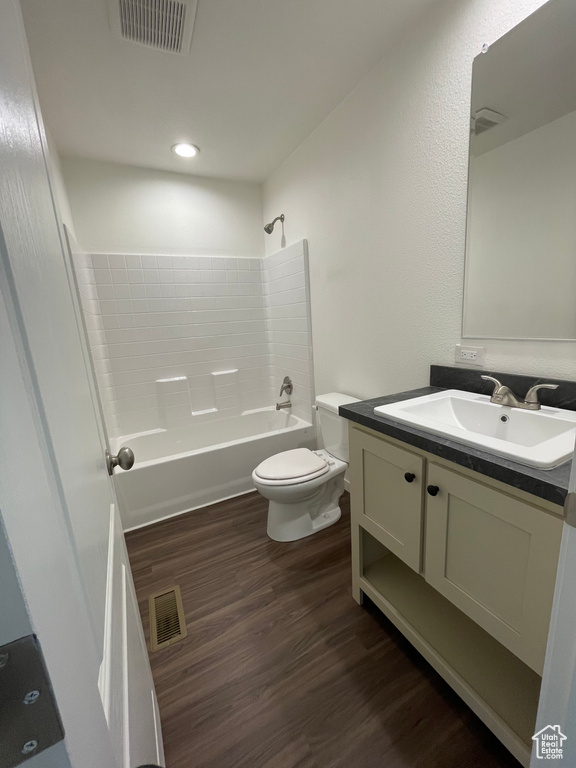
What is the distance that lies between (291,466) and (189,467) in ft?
2.53

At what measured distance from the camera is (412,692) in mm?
1087

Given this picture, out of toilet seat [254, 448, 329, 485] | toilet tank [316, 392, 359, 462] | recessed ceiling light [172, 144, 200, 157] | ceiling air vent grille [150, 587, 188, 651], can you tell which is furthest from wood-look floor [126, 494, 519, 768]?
recessed ceiling light [172, 144, 200, 157]

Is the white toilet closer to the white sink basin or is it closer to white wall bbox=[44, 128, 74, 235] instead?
the white sink basin

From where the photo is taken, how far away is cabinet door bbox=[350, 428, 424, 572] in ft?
3.39

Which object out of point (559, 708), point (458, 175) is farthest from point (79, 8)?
point (559, 708)

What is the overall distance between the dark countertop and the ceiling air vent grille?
1188 mm

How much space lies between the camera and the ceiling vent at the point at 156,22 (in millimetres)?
1184

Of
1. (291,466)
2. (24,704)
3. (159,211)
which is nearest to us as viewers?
(24,704)

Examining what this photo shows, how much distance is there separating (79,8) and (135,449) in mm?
2372

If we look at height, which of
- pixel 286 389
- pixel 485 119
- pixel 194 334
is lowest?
pixel 286 389

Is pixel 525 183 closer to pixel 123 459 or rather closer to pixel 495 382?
pixel 495 382

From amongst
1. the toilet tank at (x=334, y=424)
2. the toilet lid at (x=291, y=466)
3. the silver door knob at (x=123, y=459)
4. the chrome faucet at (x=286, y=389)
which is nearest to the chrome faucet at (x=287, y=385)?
the chrome faucet at (x=286, y=389)

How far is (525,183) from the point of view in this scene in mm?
1115

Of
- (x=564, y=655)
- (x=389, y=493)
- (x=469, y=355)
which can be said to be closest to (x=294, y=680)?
(x=389, y=493)
